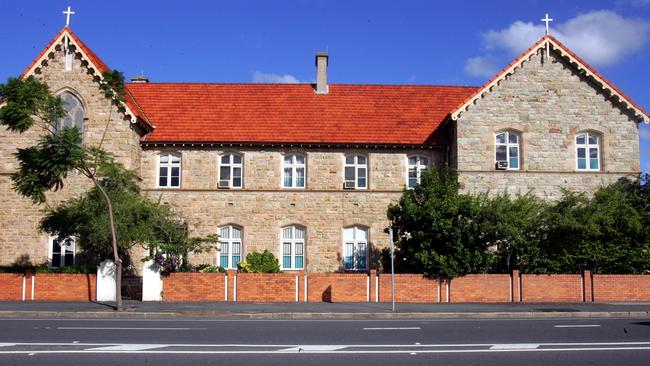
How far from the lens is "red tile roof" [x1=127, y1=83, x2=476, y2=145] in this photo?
2903 centimetres

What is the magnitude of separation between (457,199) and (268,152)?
31.0 ft

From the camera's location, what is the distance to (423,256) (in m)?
23.3

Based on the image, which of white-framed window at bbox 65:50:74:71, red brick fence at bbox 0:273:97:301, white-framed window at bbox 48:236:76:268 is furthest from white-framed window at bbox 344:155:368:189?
white-framed window at bbox 65:50:74:71

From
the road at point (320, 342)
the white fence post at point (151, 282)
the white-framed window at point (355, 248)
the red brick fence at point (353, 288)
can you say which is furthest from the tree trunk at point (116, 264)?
the white-framed window at point (355, 248)

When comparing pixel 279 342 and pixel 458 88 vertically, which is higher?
pixel 458 88

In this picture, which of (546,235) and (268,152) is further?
(268,152)

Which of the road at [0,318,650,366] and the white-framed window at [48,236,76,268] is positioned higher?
the white-framed window at [48,236,76,268]

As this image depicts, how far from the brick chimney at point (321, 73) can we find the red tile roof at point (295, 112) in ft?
1.36

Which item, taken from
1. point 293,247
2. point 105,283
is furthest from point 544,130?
point 105,283

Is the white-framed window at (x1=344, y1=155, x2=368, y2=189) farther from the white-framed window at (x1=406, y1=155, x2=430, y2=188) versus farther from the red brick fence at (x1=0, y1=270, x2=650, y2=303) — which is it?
the red brick fence at (x1=0, y1=270, x2=650, y2=303)

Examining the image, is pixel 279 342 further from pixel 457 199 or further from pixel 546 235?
pixel 546 235

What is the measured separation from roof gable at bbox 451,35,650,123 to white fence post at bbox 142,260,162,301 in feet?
45.3

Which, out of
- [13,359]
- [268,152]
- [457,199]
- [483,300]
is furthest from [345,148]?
[13,359]

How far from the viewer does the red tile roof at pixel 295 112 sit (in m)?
29.0
